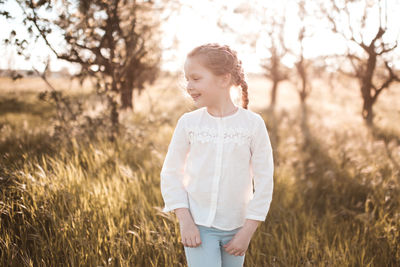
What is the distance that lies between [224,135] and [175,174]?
365 millimetres

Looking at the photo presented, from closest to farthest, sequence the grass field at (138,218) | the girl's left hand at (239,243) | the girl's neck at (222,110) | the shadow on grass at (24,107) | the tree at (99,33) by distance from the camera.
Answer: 1. the girl's left hand at (239,243)
2. the girl's neck at (222,110)
3. the grass field at (138,218)
4. the tree at (99,33)
5. the shadow on grass at (24,107)

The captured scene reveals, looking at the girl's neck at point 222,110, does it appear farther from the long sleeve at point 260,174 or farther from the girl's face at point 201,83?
the long sleeve at point 260,174

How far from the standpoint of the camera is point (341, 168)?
15.2 feet

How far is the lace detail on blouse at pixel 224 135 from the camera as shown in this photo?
65.1 inches

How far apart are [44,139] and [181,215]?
389cm

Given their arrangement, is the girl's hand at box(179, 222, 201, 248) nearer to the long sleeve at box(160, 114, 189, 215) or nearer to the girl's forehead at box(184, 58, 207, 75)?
the long sleeve at box(160, 114, 189, 215)

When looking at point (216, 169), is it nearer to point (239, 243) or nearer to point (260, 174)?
point (260, 174)

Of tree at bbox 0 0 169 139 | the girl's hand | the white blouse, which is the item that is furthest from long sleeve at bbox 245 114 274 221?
tree at bbox 0 0 169 139

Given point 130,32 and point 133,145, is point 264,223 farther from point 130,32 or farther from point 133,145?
point 130,32

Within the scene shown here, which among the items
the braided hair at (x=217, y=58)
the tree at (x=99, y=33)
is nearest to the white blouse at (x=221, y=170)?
the braided hair at (x=217, y=58)

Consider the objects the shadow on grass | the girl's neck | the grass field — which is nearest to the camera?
the girl's neck

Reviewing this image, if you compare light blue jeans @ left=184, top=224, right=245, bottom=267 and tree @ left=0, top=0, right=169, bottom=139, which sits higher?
tree @ left=0, top=0, right=169, bottom=139

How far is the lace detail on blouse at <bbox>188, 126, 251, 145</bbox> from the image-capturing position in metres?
1.65

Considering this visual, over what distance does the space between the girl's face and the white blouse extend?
136 millimetres
